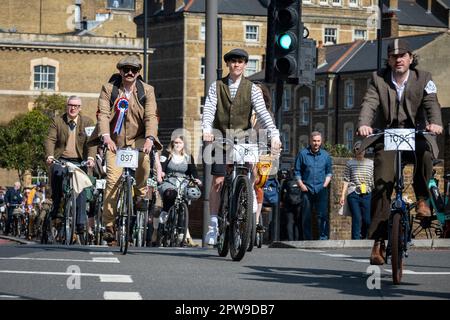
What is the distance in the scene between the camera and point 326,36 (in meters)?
127

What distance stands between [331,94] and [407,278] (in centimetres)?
9090

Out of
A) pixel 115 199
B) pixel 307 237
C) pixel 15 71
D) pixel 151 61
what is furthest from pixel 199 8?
pixel 115 199

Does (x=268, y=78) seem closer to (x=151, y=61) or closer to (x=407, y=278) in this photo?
(x=407, y=278)

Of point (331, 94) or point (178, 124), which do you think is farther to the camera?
point (178, 124)

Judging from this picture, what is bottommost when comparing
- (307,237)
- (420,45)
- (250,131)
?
(307,237)

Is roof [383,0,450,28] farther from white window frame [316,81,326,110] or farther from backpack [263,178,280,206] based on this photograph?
backpack [263,178,280,206]

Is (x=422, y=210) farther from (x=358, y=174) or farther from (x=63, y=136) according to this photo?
(x=358, y=174)

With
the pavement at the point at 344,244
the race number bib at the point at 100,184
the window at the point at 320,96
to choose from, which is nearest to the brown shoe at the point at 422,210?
the pavement at the point at 344,244

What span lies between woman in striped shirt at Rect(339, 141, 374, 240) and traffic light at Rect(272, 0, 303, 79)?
451 centimetres

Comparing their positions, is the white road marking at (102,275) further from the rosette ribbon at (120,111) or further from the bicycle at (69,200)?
the bicycle at (69,200)

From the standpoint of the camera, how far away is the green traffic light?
60.2 ft

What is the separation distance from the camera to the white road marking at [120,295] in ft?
33.0

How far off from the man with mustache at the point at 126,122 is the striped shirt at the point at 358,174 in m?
7.51
